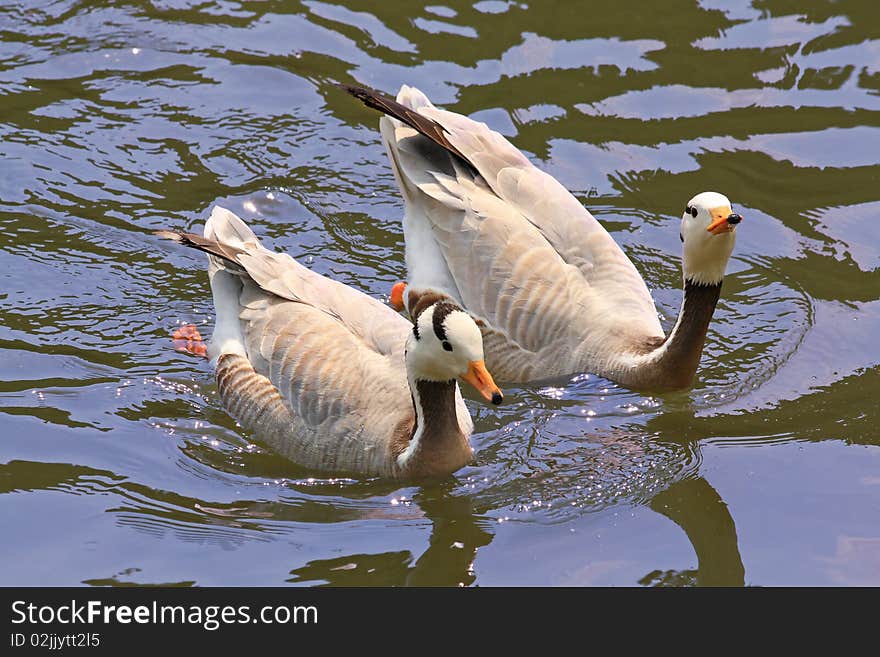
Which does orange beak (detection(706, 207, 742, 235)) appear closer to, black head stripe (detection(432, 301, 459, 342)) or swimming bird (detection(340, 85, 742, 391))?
swimming bird (detection(340, 85, 742, 391))

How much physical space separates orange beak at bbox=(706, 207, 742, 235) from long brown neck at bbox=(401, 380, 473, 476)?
1.85 meters

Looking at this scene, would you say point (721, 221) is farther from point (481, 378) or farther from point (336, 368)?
point (336, 368)

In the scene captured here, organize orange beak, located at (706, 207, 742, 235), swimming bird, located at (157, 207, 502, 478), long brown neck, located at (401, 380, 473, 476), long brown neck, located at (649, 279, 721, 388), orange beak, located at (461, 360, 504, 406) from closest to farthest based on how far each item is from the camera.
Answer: orange beak, located at (461, 360, 504, 406) → swimming bird, located at (157, 207, 502, 478) → long brown neck, located at (401, 380, 473, 476) → orange beak, located at (706, 207, 742, 235) → long brown neck, located at (649, 279, 721, 388)

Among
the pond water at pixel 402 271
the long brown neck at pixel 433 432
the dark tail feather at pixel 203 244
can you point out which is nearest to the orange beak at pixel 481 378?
the long brown neck at pixel 433 432

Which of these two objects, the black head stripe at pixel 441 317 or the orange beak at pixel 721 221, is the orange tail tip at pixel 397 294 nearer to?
the black head stripe at pixel 441 317

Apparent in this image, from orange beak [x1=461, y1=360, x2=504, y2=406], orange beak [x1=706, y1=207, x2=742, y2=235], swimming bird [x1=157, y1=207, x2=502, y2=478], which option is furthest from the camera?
orange beak [x1=706, y1=207, x2=742, y2=235]

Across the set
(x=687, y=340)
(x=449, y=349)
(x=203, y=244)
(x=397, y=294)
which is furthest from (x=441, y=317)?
(x=397, y=294)

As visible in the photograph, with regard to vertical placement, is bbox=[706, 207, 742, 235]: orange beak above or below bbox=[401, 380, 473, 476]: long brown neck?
above

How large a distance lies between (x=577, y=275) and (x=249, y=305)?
2.28 metres

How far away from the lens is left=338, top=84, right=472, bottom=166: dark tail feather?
920cm

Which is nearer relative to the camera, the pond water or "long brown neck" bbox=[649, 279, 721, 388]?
the pond water

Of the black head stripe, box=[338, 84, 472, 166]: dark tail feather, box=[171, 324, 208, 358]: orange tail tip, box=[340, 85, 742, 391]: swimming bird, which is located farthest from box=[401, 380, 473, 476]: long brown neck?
box=[338, 84, 472, 166]: dark tail feather

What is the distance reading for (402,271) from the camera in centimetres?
1036
